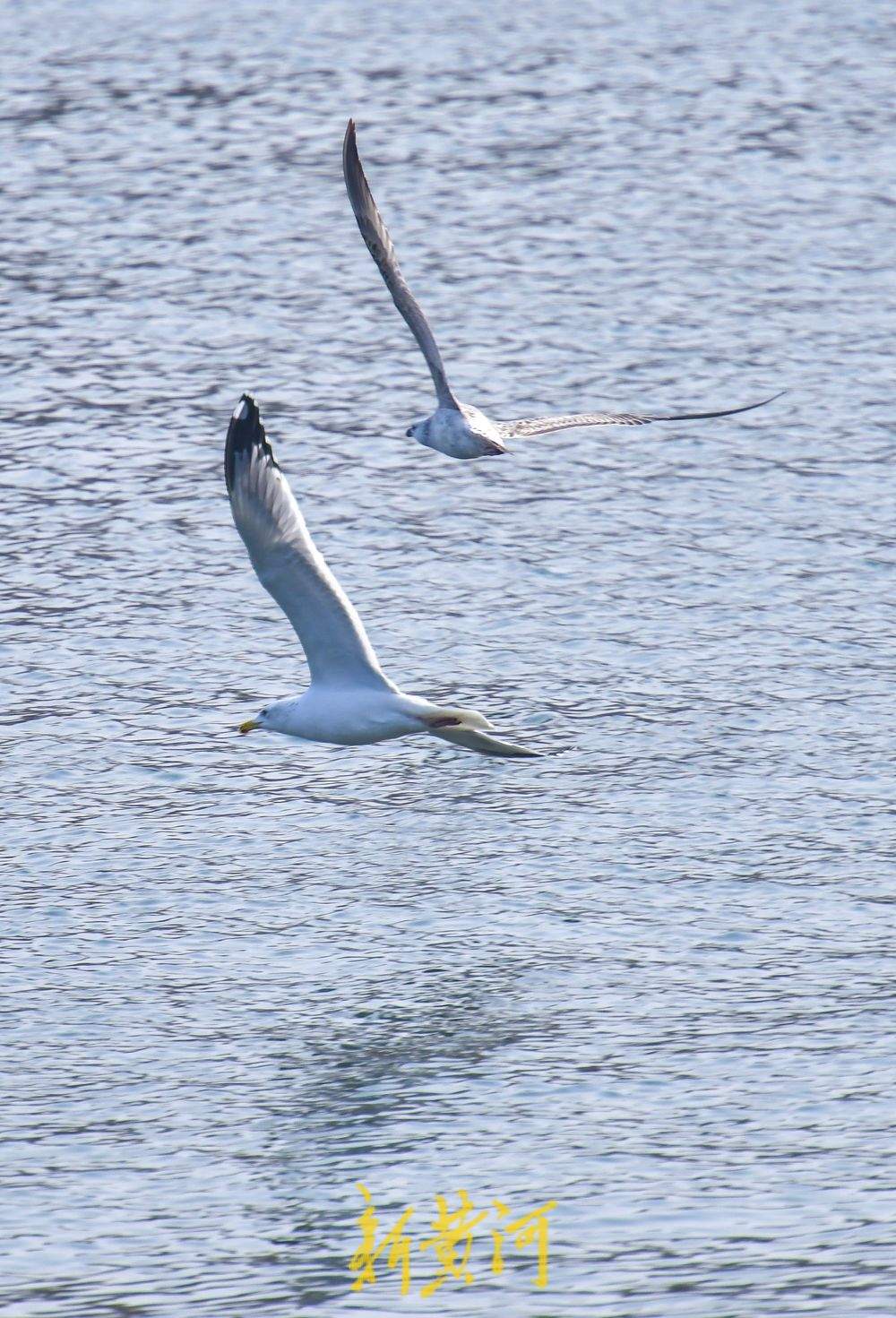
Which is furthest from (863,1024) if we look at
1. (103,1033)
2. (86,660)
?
(86,660)

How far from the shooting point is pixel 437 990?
15023mm

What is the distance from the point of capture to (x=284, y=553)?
14500 mm

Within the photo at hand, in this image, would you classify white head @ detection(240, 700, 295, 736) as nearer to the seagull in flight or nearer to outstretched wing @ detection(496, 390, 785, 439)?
the seagull in flight

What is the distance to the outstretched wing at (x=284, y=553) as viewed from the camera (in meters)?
14.4

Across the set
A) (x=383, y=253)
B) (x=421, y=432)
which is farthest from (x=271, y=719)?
(x=383, y=253)

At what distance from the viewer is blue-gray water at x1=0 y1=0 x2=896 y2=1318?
13.3m

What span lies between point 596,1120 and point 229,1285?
2469 mm

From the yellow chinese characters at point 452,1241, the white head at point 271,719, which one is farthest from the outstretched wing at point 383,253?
the yellow chinese characters at point 452,1241

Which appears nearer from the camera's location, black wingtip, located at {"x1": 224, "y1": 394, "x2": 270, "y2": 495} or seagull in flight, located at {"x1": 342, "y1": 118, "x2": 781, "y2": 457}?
black wingtip, located at {"x1": 224, "y1": 394, "x2": 270, "y2": 495}

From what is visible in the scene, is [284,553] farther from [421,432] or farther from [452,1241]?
[452,1241]

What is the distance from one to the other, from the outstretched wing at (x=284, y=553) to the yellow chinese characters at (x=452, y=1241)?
3483mm

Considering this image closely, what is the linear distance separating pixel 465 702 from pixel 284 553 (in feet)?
15.0

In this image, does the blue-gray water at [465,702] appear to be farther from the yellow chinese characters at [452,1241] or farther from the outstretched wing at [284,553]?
the outstretched wing at [284,553]

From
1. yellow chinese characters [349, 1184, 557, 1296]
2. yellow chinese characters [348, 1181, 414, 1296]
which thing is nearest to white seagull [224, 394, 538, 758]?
yellow chinese characters [349, 1184, 557, 1296]
